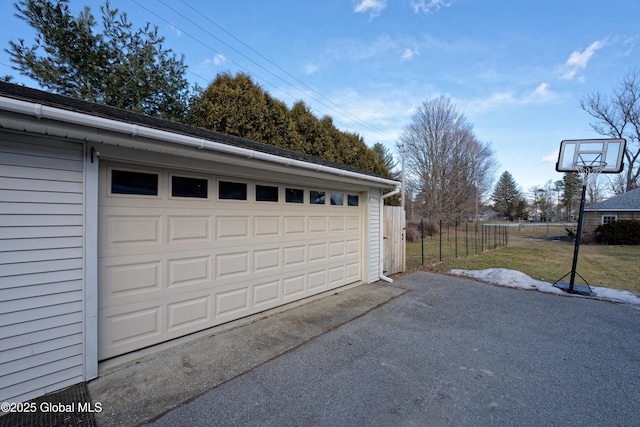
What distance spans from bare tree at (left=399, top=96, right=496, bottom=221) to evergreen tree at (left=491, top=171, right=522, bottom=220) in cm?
4116

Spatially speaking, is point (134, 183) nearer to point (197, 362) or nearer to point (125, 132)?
point (125, 132)

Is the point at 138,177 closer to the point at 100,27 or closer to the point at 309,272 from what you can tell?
the point at 309,272

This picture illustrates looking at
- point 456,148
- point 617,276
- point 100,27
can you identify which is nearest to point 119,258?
point 100,27

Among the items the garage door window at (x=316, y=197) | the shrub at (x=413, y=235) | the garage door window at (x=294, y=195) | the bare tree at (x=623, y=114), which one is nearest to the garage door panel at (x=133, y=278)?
the garage door window at (x=294, y=195)

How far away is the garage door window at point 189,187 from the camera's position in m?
3.34

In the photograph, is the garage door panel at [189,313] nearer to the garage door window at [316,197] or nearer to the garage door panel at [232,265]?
the garage door panel at [232,265]

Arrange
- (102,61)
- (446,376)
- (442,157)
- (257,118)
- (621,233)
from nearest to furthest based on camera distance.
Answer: (446,376) → (102,61) → (257,118) → (621,233) → (442,157)

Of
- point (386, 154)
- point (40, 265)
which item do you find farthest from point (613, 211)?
point (40, 265)

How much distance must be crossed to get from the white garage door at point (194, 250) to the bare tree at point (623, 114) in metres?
28.9

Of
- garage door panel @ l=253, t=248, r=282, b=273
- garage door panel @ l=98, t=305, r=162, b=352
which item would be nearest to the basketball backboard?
garage door panel @ l=253, t=248, r=282, b=273

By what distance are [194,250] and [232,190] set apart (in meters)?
0.99

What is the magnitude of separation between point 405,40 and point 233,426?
10.8 metres

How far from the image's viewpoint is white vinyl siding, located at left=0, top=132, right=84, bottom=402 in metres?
2.23

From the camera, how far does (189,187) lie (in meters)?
3.47
